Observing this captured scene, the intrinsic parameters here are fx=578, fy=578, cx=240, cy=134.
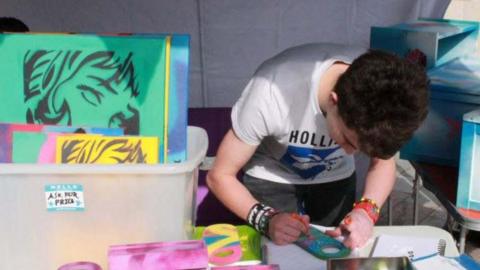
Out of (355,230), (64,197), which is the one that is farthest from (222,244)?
(64,197)

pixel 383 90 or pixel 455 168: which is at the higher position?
pixel 383 90

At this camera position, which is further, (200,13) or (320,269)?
(200,13)

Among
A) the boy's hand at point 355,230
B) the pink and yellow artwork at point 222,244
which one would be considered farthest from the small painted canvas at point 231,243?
the boy's hand at point 355,230

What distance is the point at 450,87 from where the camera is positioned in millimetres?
1747

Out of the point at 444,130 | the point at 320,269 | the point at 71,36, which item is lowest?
the point at 320,269

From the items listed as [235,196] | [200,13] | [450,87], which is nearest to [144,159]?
[235,196]

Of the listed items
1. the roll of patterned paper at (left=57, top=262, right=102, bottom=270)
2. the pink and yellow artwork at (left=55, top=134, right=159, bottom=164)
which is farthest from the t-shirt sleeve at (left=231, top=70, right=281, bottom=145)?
the roll of patterned paper at (left=57, top=262, right=102, bottom=270)

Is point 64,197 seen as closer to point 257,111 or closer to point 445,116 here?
point 257,111

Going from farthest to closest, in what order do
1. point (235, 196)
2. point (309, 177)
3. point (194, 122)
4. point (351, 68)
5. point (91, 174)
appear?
point (194, 122)
point (309, 177)
point (235, 196)
point (351, 68)
point (91, 174)

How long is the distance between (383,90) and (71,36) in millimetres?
515

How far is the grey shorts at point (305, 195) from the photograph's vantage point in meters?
1.49

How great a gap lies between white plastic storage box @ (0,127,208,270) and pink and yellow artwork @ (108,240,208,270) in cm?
5

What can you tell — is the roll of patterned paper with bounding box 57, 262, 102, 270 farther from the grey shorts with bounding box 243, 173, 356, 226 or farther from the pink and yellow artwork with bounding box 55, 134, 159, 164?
the grey shorts with bounding box 243, 173, 356, 226

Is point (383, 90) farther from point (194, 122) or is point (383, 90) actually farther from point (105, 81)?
point (194, 122)
